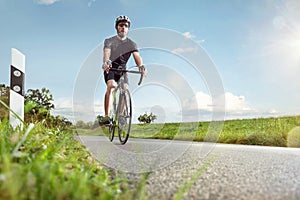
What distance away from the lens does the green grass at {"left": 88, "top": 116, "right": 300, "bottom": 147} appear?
7.93 m

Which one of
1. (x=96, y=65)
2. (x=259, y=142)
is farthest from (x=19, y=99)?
(x=259, y=142)

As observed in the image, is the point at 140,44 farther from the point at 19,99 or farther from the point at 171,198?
the point at 171,198

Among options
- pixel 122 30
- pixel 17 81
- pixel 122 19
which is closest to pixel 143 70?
pixel 122 30

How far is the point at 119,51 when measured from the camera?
5.88 metres

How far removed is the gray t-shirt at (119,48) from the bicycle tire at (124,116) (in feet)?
1.65

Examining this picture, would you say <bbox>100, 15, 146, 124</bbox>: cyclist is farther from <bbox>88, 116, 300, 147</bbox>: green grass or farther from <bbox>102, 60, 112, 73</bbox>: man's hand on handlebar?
<bbox>88, 116, 300, 147</bbox>: green grass

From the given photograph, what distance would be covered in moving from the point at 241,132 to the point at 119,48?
4718mm

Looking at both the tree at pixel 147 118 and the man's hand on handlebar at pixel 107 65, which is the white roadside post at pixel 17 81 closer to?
the man's hand on handlebar at pixel 107 65

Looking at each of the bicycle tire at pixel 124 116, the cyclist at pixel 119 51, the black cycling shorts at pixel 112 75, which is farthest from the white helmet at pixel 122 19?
the bicycle tire at pixel 124 116

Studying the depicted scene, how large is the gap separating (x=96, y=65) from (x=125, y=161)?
243cm

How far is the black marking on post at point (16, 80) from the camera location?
507cm

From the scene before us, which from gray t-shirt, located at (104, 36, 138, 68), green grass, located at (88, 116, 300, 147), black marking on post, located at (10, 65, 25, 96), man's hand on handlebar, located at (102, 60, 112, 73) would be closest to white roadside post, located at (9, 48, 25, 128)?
black marking on post, located at (10, 65, 25, 96)

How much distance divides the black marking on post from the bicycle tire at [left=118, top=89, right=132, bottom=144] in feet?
5.48

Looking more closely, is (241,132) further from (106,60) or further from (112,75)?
(106,60)
